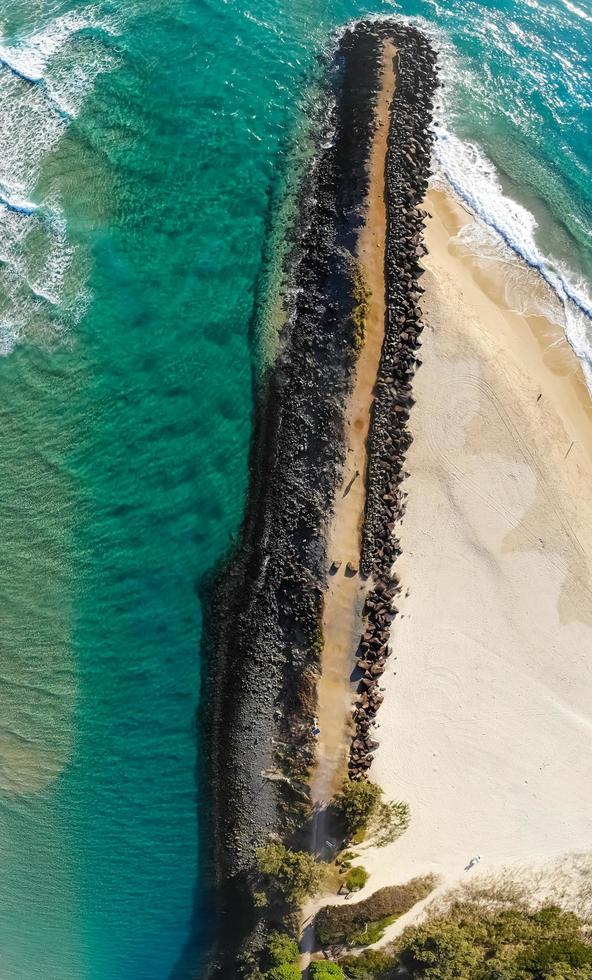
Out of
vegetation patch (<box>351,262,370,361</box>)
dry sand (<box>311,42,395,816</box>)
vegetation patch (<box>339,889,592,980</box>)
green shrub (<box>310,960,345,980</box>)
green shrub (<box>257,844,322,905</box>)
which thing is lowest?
green shrub (<box>310,960,345,980</box>)

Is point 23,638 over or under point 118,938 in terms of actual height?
over

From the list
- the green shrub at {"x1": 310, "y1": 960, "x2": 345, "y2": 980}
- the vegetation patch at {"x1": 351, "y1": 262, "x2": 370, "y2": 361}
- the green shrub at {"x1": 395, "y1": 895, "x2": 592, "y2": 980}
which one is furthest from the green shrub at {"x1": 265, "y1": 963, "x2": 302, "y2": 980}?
the vegetation patch at {"x1": 351, "y1": 262, "x2": 370, "y2": 361}

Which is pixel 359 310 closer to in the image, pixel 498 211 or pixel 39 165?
pixel 498 211

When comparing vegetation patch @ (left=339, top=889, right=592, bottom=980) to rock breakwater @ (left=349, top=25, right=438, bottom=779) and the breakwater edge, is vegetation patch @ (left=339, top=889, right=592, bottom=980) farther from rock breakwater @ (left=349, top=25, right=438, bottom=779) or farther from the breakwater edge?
rock breakwater @ (left=349, top=25, right=438, bottom=779)

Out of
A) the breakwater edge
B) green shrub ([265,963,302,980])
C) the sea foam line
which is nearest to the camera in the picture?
green shrub ([265,963,302,980])

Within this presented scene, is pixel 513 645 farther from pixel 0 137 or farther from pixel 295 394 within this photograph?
pixel 0 137

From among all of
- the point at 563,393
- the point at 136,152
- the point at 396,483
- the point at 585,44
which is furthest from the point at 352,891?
the point at 585,44

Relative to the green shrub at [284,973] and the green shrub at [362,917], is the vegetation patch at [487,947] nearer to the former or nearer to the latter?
the green shrub at [362,917]
